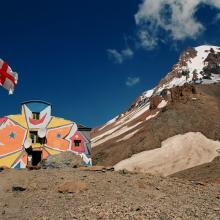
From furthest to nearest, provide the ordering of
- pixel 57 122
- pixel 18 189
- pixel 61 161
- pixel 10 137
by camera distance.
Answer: pixel 57 122, pixel 10 137, pixel 61 161, pixel 18 189

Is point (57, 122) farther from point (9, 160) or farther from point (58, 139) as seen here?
point (9, 160)

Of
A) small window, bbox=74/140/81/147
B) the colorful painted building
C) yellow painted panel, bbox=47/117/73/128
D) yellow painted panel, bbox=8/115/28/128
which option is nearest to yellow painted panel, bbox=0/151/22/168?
the colorful painted building

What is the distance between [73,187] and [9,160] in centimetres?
3776

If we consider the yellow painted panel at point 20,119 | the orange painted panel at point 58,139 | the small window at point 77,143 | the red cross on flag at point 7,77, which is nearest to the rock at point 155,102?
the small window at point 77,143

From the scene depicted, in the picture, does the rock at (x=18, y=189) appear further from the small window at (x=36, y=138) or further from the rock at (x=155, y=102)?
the rock at (x=155, y=102)

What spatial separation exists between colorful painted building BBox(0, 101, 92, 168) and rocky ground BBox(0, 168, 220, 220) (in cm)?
3116

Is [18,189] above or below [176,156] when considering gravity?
below

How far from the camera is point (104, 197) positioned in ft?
63.3

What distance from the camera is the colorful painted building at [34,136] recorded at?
56.4 m

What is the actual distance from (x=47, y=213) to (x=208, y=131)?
70727mm

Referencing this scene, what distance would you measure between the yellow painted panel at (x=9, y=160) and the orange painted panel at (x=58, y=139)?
4662 millimetres

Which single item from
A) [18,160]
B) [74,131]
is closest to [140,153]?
[74,131]

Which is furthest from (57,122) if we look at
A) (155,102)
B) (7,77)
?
(155,102)

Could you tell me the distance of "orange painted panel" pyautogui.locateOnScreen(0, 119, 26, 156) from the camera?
5600cm
